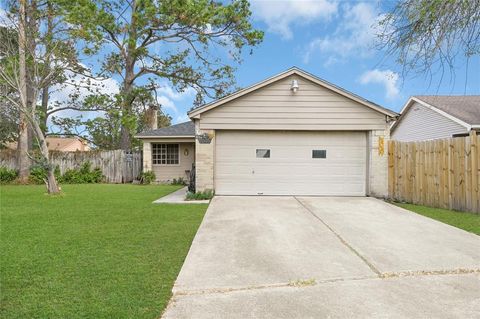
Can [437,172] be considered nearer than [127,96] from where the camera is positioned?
Yes

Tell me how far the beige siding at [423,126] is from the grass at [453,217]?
735 cm

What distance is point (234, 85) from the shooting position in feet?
73.3

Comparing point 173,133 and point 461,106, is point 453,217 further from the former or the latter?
point 173,133

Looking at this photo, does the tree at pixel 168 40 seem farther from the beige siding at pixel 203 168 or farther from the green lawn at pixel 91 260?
the green lawn at pixel 91 260

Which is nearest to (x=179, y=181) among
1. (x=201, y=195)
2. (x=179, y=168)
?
(x=179, y=168)

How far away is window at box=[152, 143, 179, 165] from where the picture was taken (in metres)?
17.4

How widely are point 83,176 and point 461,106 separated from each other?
61.1 feet

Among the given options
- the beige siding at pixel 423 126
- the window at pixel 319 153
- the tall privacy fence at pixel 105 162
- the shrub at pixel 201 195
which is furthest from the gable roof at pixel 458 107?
the tall privacy fence at pixel 105 162

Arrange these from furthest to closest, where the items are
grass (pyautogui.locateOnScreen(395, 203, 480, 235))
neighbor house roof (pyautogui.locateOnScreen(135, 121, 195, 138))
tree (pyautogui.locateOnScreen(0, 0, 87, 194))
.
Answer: neighbor house roof (pyautogui.locateOnScreen(135, 121, 195, 138))
tree (pyautogui.locateOnScreen(0, 0, 87, 194))
grass (pyautogui.locateOnScreen(395, 203, 480, 235))

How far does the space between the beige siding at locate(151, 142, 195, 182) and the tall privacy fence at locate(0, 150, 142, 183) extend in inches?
48.0

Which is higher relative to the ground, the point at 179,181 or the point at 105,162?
the point at 105,162

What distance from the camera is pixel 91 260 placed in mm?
4387

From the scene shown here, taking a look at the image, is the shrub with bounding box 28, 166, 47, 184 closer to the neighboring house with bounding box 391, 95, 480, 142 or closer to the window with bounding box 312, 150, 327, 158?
the window with bounding box 312, 150, 327, 158

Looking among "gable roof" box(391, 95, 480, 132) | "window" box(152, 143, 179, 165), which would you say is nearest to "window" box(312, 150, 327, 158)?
"gable roof" box(391, 95, 480, 132)
